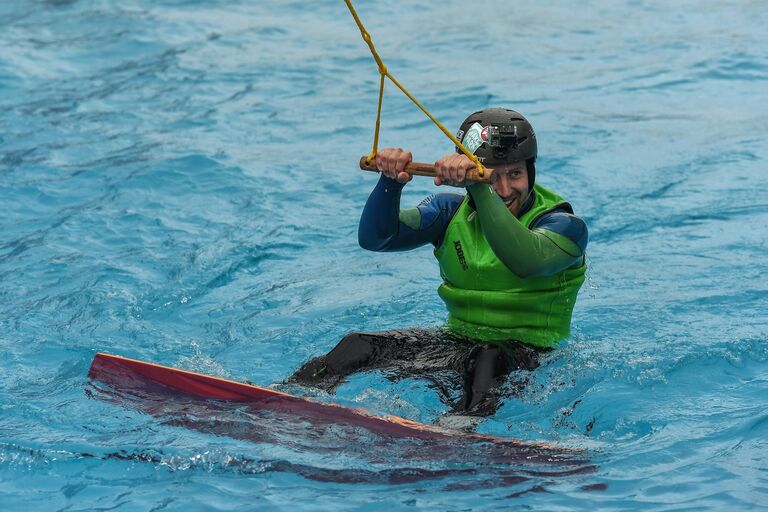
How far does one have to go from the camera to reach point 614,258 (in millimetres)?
8297

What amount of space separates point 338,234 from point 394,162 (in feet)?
12.8

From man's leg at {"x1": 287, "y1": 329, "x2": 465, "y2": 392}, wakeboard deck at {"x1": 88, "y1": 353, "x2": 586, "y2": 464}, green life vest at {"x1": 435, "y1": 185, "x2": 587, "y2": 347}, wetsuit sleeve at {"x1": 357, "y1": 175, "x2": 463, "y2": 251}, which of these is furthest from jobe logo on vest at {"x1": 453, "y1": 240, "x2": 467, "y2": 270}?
wakeboard deck at {"x1": 88, "y1": 353, "x2": 586, "y2": 464}

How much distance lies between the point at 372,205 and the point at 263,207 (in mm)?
4157

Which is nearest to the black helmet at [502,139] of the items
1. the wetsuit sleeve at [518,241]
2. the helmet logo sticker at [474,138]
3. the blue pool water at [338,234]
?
the helmet logo sticker at [474,138]

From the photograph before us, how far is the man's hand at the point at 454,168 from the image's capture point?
4.71 meters

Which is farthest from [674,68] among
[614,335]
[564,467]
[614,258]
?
[564,467]

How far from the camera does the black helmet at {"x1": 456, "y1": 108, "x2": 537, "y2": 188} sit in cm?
519

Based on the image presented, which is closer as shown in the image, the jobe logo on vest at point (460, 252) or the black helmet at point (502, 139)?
the black helmet at point (502, 139)

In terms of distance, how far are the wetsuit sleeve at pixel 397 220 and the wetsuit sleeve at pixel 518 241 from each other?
1.67 feet

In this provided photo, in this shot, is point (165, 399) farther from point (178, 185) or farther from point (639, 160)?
point (639, 160)

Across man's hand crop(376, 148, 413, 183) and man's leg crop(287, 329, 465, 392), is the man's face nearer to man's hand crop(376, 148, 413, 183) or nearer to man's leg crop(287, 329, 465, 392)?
man's hand crop(376, 148, 413, 183)

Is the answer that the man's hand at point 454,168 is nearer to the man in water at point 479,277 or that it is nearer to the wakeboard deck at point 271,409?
the man in water at point 479,277

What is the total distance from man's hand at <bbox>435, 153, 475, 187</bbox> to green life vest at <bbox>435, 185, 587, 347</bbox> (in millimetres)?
694

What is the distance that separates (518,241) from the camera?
4949 mm
